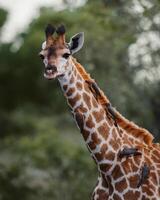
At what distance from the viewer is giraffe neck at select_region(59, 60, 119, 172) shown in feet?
32.0

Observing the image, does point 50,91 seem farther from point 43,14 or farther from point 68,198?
point 68,198

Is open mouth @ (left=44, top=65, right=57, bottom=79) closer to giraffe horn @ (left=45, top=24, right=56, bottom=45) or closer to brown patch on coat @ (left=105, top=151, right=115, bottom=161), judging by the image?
giraffe horn @ (left=45, top=24, right=56, bottom=45)

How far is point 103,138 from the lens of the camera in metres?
9.91

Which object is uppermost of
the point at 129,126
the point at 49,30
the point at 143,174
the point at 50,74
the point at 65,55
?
the point at 49,30

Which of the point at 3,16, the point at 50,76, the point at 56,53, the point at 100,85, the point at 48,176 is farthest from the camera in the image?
the point at 3,16

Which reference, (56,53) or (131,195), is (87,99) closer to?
(56,53)

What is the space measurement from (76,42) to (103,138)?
100 centimetres

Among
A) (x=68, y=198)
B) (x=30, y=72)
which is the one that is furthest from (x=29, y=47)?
(x=68, y=198)

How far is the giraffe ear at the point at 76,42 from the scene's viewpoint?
9719 mm

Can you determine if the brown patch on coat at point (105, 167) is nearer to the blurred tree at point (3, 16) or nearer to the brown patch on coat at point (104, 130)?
the brown patch on coat at point (104, 130)

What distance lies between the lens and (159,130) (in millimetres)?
19156

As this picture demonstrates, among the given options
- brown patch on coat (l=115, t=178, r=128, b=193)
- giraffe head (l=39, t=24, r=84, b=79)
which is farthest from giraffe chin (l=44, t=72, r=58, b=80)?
brown patch on coat (l=115, t=178, r=128, b=193)

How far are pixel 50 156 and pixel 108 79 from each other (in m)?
1.99

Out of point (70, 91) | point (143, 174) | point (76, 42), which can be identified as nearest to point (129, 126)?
point (143, 174)
